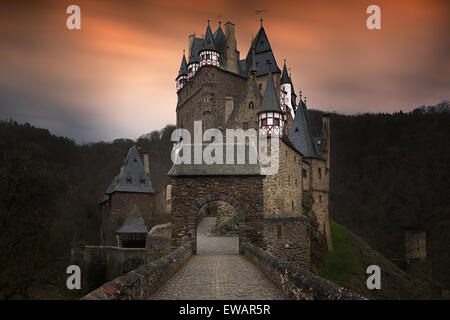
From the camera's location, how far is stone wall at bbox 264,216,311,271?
20.7m

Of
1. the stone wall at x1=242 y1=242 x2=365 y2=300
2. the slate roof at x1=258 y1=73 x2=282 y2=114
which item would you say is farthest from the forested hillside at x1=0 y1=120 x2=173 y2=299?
the slate roof at x1=258 y1=73 x2=282 y2=114

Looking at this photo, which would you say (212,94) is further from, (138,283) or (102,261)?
(138,283)

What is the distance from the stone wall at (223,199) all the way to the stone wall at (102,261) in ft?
48.7

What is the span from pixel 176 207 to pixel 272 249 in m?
6.52

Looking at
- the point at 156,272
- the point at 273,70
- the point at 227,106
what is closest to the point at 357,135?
the point at 273,70

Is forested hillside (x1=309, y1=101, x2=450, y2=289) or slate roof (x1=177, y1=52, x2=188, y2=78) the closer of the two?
slate roof (x1=177, y1=52, x2=188, y2=78)

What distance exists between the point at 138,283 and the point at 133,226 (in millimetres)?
31736

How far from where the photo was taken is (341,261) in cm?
3550

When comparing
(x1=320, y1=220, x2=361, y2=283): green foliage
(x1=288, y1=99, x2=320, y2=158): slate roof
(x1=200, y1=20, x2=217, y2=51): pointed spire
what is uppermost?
(x1=200, y1=20, x2=217, y2=51): pointed spire

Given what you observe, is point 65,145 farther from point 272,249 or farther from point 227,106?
point 272,249

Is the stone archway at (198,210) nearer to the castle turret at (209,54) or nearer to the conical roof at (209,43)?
the castle turret at (209,54)

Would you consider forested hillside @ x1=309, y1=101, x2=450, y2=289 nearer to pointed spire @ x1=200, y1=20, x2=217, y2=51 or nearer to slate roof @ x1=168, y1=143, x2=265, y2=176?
pointed spire @ x1=200, y1=20, x2=217, y2=51
